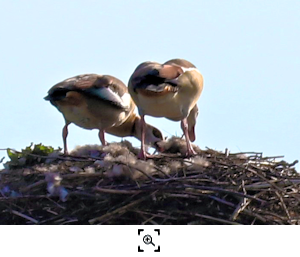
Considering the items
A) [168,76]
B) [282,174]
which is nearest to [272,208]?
[282,174]

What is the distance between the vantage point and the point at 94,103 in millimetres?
9734

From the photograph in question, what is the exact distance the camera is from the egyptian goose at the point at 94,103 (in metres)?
9.37

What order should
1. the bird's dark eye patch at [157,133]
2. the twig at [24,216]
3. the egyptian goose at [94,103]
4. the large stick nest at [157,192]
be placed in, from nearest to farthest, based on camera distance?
the large stick nest at [157,192]
the twig at [24,216]
the egyptian goose at [94,103]
the bird's dark eye patch at [157,133]

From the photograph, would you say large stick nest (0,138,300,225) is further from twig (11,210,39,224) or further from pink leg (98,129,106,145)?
pink leg (98,129,106,145)

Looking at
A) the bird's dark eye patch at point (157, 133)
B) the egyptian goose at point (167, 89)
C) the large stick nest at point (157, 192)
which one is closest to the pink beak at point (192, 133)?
the bird's dark eye patch at point (157, 133)

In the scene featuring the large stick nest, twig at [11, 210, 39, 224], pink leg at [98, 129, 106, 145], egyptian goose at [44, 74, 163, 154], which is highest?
egyptian goose at [44, 74, 163, 154]

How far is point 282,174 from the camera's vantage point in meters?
7.96

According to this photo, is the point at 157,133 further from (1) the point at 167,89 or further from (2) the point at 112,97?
(1) the point at 167,89

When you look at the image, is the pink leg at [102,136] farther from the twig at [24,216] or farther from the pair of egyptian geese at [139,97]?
the twig at [24,216]

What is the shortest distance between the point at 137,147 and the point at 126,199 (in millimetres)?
2018

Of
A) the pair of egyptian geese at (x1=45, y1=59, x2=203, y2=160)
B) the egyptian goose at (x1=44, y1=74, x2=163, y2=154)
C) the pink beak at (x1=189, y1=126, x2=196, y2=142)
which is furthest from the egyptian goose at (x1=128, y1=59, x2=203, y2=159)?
the pink beak at (x1=189, y1=126, x2=196, y2=142)

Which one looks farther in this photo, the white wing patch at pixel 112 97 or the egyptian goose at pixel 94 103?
the white wing patch at pixel 112 97

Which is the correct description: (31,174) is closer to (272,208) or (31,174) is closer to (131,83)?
(131,83)

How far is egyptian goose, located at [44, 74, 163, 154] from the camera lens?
30.7 feet
